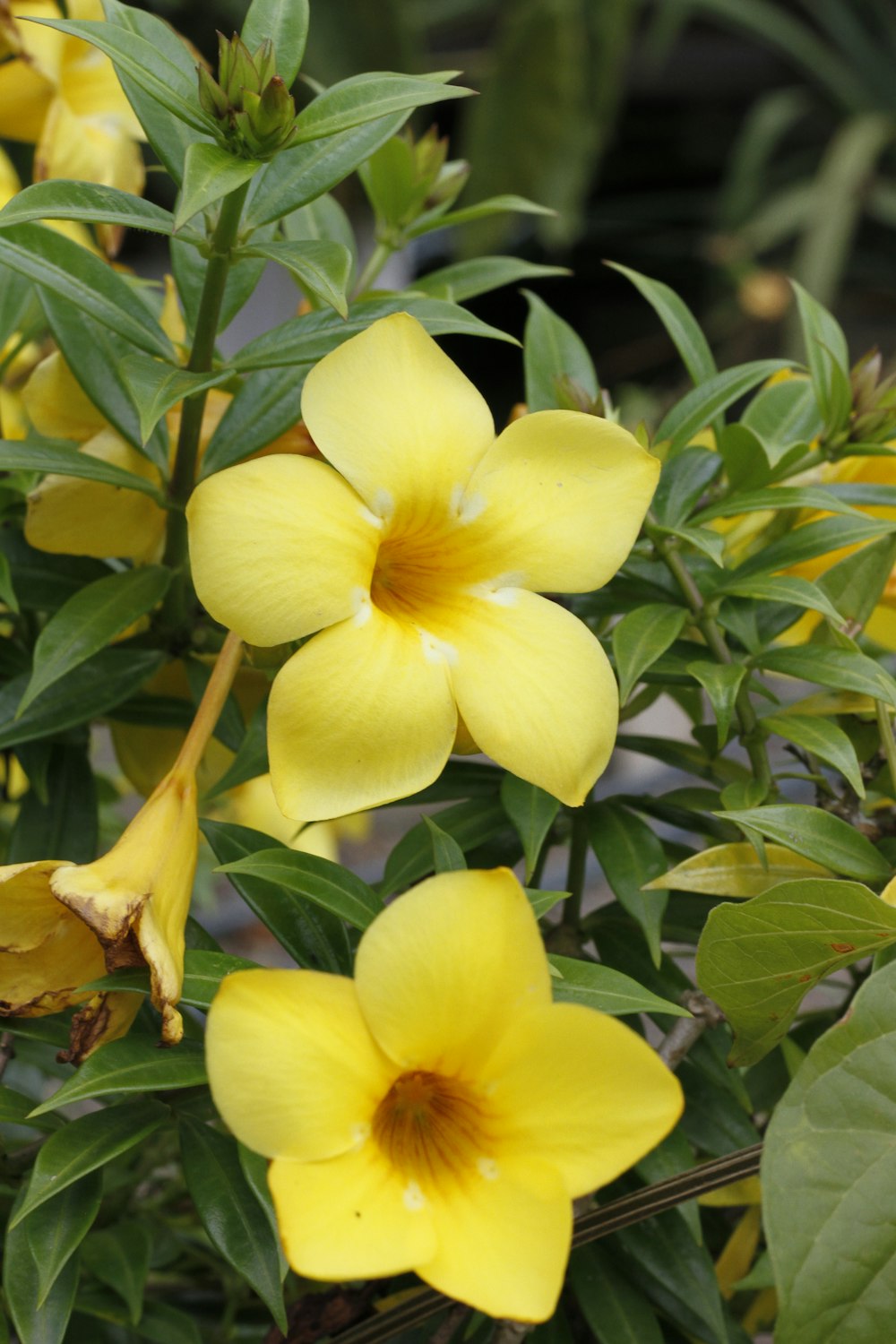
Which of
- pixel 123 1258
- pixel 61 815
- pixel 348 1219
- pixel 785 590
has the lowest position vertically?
pixel 123 1258

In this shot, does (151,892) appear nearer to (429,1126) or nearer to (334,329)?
(429,1126)

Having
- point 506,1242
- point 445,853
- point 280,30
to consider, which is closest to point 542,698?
point 445,853

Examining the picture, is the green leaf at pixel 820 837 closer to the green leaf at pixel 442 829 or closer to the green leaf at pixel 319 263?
the green leaf at pixel 442 829

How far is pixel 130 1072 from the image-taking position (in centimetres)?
40

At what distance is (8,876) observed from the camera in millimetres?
411

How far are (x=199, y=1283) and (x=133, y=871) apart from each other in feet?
1.22

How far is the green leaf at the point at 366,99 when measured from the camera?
0.44m

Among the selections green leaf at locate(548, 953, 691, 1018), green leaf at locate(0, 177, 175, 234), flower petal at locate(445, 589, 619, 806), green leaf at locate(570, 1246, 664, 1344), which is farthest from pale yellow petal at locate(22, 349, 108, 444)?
green leaf at locate(570, 1246, 664, 1344)

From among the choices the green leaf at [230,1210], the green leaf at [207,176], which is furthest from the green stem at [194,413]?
the green leaf at [230,1210]

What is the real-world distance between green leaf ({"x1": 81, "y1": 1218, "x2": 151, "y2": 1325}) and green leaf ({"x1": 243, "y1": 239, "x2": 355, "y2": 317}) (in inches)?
15.8

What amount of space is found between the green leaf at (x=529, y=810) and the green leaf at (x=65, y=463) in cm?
20

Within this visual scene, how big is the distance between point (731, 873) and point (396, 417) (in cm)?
22

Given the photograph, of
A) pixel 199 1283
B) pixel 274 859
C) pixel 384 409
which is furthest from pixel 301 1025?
pixel 199 1283

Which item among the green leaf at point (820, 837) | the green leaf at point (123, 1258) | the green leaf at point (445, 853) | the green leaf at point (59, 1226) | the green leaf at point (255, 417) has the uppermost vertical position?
the green leaf at point (255, 417)
